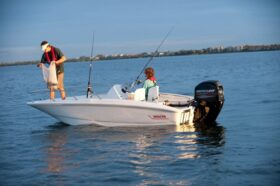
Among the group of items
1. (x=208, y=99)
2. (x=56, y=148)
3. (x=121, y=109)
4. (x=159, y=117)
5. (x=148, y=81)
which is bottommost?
(x=56, y=148)

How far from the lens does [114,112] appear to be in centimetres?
1078

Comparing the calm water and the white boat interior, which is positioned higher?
the white boat interior

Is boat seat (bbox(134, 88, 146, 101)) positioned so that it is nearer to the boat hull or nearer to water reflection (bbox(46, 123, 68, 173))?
the boat hull

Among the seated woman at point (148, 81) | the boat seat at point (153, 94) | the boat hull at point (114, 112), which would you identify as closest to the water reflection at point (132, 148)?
the boat hull at point (114, 112)

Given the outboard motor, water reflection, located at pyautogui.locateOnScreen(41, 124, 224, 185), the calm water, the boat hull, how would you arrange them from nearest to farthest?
Answer: the calm water < water reflection, located at pyautogui.locateOnScreen(41, 124, 224, 185) < the boat hull < the outboard motor

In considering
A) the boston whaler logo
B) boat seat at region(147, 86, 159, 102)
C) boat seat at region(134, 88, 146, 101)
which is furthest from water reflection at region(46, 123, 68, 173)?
boat seat at region(147, 86, 159, 102)

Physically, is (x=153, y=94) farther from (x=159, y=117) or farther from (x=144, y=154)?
(x=144, y=154)

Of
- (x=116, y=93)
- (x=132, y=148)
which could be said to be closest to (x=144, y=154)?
(x=132, y=148)

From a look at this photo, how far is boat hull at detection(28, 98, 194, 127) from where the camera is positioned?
408 inches

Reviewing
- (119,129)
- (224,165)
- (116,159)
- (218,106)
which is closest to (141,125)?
(119,129)

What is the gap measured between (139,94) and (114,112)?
2.48 ft

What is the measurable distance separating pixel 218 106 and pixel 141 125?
1.94 metres

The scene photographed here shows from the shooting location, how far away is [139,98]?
10875 mm

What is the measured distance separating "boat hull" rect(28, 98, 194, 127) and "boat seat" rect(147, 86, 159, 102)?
1.54ft
